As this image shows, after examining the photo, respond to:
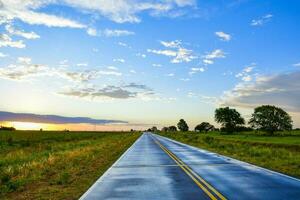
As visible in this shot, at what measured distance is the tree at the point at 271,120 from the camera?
121500 millimetres

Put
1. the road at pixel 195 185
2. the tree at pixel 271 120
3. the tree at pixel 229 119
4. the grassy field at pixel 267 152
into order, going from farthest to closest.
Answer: the tree at pixel 229 119 → the tree at pixel 271 120 → the grassy field at pixel 267 152 → the road at pixel 195 185

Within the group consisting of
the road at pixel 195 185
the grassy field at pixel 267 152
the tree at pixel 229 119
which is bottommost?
the road at pixel 195 185

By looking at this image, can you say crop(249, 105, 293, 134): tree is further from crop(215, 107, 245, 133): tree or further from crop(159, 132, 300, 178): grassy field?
crop(159, 132, 300, 178): grassy field

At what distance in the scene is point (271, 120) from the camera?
122625 millimetres

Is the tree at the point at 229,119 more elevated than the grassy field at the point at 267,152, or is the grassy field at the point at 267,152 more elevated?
the tree at the point at 229,119

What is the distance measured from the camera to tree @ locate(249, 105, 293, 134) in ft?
399

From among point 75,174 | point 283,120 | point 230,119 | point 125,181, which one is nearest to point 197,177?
point 125,181

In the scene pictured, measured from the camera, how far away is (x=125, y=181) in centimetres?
1513

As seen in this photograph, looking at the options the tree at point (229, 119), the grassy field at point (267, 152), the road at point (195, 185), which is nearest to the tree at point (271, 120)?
the tree at point (229, 119)

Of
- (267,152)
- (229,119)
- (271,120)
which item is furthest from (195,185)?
(229,119)

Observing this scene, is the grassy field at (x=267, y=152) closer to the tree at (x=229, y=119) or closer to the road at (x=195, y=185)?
the road at (x=195, y=185)

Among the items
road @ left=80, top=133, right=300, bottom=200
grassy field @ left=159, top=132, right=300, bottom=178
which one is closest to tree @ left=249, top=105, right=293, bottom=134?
grassy field @ left=159, top=132, right=300, bottom=178

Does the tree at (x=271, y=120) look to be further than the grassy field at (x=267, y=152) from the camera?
Yes

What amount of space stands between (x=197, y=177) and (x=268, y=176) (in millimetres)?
2882
